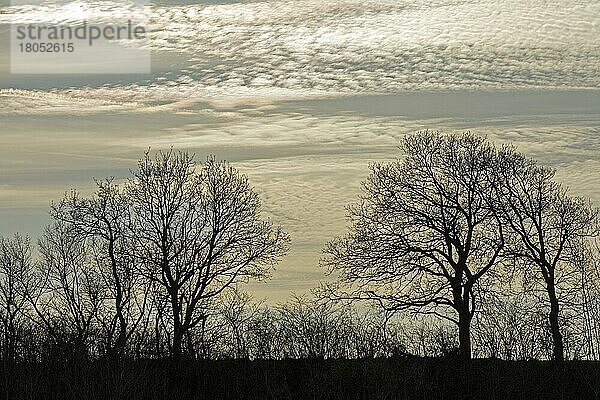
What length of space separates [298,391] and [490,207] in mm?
16148

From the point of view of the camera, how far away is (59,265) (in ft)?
212

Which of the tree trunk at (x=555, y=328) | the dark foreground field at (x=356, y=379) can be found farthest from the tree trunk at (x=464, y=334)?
the tree trunk at (x=555, y=328)

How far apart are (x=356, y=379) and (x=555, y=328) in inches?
480

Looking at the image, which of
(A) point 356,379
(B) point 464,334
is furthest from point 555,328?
(A) point 356,379

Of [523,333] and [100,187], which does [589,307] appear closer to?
[523,333]

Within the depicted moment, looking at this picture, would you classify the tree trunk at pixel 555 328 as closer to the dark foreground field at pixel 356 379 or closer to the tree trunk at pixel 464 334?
the dark foreground field at pixel 356 379

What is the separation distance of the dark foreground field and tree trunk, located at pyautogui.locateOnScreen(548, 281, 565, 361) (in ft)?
5.06

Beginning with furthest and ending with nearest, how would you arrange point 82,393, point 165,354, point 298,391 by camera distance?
1. point 165,354
2. point 298,391
3. point 82,393

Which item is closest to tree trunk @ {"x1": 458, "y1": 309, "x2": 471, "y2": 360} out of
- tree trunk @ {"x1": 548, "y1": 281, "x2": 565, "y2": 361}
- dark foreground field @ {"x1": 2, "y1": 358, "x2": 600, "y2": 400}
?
dark foreground field @ {"x1": 2, "y1": 358, "x2": 600, "y2": 400}

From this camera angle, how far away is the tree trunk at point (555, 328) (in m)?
50.3

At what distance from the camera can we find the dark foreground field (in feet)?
139

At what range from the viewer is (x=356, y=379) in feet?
145

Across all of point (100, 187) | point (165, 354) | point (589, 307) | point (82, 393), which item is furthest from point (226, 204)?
point (82, 393)

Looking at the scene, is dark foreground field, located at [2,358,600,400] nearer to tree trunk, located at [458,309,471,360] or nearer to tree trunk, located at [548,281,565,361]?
tree trunk, located at [548,281,565,361]
